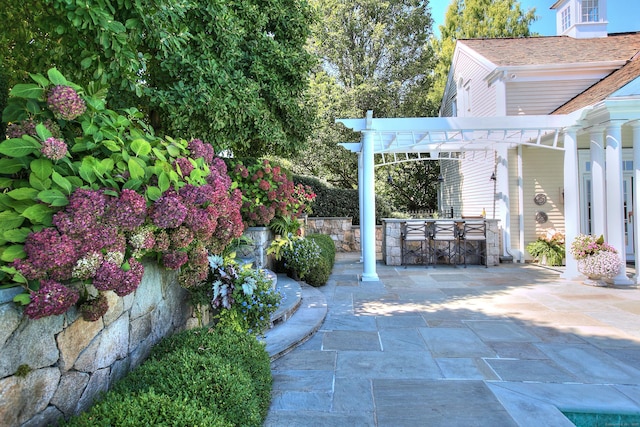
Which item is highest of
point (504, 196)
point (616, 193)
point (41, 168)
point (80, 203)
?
point (504, 196)

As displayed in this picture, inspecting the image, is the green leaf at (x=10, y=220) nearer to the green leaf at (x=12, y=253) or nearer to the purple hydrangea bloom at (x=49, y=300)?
the green leaf at (x=12, y=253)

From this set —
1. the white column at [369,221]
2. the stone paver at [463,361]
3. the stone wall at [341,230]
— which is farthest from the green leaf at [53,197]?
the stone wall at [341,230]

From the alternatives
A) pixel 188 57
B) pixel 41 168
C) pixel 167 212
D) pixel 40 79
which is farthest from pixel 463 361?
pixel 188 57

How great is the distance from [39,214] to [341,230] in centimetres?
1046

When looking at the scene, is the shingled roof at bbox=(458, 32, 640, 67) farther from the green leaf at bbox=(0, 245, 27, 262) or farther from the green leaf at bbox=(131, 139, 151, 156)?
the green leaf at bbox=(0, 245, 27, 262)

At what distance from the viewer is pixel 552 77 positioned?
916 centimetres

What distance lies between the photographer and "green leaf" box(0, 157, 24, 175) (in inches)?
71.7

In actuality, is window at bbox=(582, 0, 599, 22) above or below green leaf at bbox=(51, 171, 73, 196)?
above

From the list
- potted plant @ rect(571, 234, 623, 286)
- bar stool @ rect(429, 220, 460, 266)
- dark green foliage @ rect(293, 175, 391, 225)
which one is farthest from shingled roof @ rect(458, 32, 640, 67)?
dark green foliage @ rect(293, 175, 391, 225)

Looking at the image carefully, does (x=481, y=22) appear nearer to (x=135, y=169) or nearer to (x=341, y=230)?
(x=341, y=230)

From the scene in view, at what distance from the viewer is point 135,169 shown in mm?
2160

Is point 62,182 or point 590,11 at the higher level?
point 590,11

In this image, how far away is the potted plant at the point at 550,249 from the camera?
8.48 metres

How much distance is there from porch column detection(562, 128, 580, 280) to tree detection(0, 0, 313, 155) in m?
4.72
